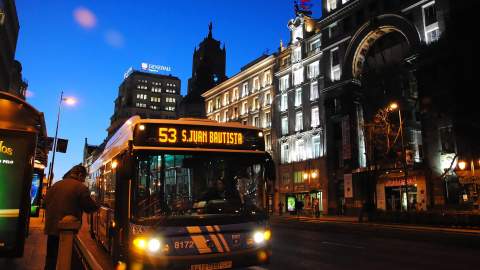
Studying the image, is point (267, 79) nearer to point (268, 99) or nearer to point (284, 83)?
point (268, 99)

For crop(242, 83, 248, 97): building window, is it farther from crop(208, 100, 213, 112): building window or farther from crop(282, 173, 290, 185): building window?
crop(282, 173, 290, 185): building window

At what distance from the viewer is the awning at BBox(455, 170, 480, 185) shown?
2577cm

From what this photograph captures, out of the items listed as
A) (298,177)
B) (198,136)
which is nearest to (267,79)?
(298,177)

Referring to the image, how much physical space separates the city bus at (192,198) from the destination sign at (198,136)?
0.02m

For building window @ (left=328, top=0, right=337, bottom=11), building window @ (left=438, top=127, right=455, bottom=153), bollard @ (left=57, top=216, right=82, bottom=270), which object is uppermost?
building window @ (left=328, top=0, right=337, bottom=11)

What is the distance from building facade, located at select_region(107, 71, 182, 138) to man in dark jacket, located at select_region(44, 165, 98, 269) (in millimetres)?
112463

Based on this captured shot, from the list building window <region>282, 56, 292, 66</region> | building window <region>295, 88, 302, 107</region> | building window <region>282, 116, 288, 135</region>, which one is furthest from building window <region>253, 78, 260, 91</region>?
building window <region>295, 88, 302, 107</region>

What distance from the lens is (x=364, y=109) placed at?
124ft

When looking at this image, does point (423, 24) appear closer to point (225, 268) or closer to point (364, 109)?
point (364, 109)

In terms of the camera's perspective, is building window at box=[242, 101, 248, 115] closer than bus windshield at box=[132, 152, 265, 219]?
No

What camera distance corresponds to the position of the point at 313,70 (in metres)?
46.7

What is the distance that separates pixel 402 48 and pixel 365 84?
568 cm

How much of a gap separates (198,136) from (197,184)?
3.43ft

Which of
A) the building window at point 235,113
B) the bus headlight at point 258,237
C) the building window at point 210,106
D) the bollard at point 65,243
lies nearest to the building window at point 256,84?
the building window at point 235,113
